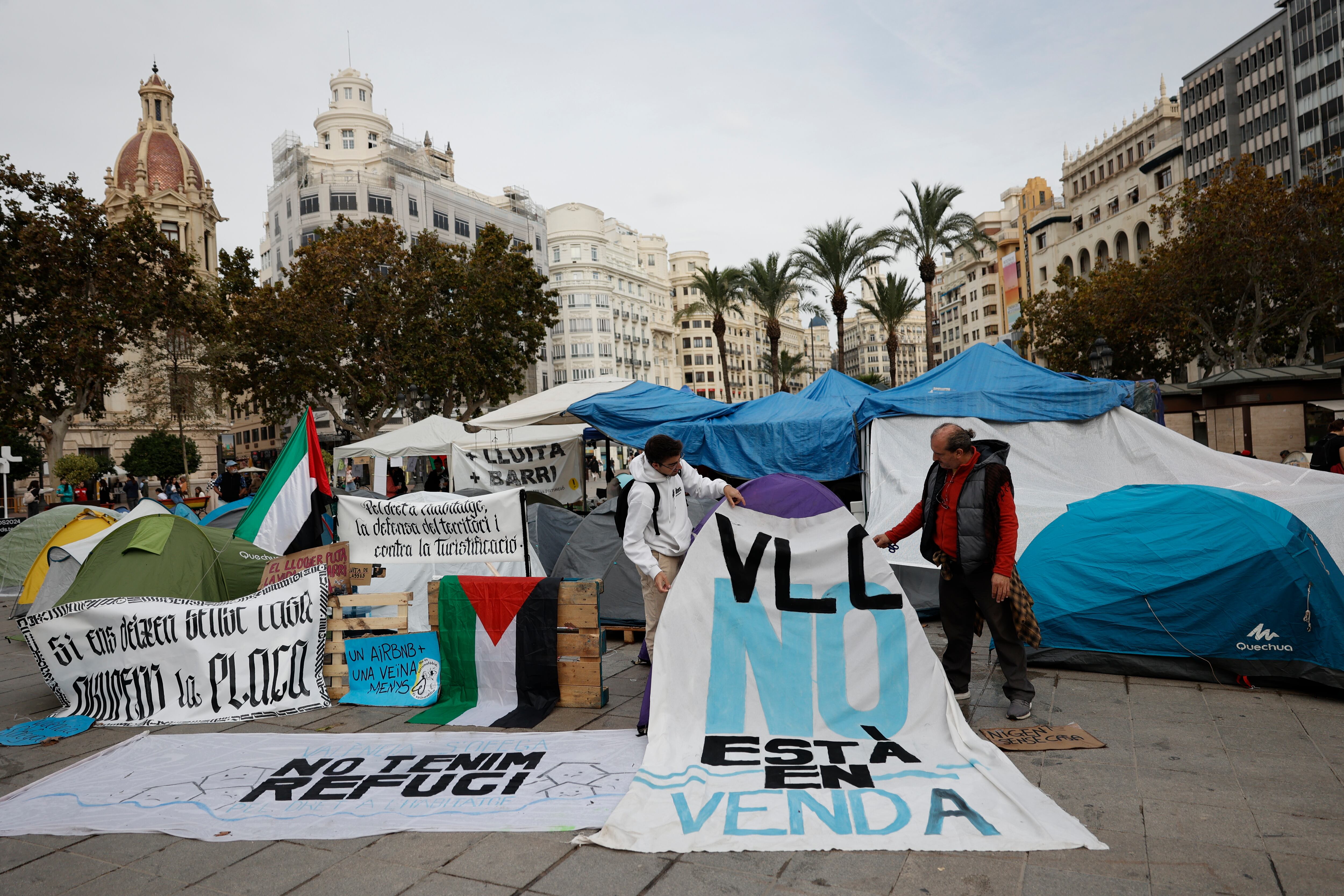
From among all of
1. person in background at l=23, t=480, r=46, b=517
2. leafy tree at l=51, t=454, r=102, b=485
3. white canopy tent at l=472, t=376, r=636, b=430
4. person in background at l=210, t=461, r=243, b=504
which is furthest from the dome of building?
white canopy tent at l=472, t=376, r=636, b=430

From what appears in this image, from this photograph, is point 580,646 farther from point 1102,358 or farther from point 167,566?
point 1102,358

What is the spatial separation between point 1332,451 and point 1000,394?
14.4 ft

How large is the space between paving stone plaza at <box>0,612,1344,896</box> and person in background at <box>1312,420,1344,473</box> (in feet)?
21.5

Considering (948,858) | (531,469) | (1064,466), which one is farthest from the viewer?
(531,469)

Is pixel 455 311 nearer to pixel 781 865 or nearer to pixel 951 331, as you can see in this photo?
pixel 781 865

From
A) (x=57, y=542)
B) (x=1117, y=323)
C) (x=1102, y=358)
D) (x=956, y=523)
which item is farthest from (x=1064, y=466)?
(x=1117, y=323)

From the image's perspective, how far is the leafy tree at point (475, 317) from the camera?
31.9m

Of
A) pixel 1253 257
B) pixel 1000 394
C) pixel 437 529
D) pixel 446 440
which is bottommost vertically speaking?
pixel 437 529

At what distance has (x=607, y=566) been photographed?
815 centimetres

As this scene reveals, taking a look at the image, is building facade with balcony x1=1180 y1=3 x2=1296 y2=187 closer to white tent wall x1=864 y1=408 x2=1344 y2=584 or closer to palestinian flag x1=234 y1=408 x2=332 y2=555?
white tent wall x1=864 y1=408 x2=1344 y2=584

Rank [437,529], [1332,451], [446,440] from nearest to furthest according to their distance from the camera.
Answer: [437,529] → [1332,451] → [446,440]

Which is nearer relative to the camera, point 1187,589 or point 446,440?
point 1187,589

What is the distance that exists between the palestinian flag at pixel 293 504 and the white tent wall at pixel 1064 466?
5.53 m

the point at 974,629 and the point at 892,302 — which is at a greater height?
the point at 892,302
